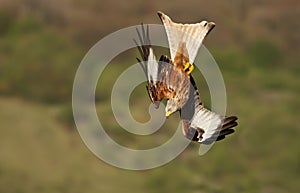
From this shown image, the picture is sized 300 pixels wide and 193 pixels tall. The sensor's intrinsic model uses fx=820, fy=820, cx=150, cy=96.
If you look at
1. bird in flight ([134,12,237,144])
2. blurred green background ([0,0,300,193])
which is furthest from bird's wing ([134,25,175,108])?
blurred green background ([0,0,300,193])

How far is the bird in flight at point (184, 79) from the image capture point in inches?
26.0

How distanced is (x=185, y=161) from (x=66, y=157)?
0.93 m

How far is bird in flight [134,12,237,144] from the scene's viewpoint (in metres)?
0.66

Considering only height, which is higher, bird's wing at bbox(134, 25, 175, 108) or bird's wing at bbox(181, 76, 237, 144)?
bird's wing at bbox(134, 25, 175, 108)

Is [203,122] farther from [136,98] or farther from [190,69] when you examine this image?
[136,98]

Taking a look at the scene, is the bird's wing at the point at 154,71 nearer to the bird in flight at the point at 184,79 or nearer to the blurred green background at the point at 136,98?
the bird in flight at the point at 184,79

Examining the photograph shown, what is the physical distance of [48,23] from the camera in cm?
696

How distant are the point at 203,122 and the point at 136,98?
15.9ft

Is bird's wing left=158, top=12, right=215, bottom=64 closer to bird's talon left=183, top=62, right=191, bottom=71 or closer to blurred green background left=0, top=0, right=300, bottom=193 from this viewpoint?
bird's talon left=183, top=62, right=191, bottom=71

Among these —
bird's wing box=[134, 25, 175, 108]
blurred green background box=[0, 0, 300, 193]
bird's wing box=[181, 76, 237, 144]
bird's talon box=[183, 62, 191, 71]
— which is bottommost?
bird's wing box=[181, 76, 237, 144]

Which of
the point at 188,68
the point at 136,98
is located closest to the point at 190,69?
the point at 188,68

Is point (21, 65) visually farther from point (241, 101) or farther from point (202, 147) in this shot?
point (202, 147)

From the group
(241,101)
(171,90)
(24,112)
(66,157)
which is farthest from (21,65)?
(171,90)

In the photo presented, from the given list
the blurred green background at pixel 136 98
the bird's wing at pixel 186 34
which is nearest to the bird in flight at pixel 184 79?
the bird's wing at pixel 186 34
